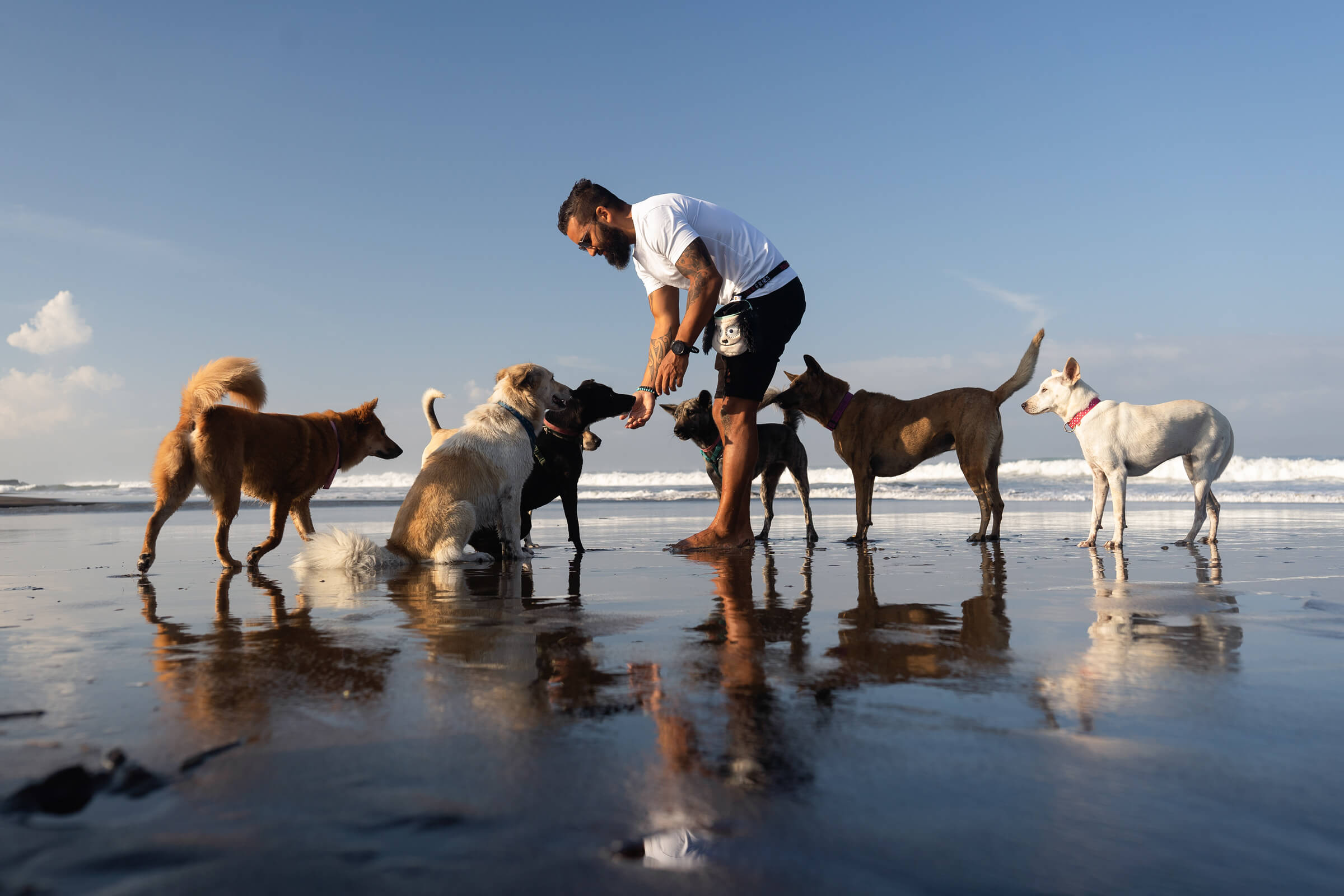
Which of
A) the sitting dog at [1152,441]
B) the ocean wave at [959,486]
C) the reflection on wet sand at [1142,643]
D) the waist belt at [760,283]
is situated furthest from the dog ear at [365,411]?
the ocean wave at [959,486]

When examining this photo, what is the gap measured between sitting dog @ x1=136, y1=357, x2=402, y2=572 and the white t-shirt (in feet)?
10.0

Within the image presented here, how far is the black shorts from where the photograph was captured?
18.1 ft

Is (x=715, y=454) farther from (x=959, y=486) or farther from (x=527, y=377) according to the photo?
(x=959, y=486)

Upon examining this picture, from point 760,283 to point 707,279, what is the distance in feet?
1.70

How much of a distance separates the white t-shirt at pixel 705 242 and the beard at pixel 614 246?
0.30 feet

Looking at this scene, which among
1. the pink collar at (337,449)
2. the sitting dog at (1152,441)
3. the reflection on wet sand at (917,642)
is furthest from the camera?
the sitting dog at (1152,441)

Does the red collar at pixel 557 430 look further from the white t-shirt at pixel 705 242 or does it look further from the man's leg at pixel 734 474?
the white t-shirt at pixel 705 242

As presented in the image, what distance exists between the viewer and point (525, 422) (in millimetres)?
6000

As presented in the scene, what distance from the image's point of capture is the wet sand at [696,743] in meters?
0.94

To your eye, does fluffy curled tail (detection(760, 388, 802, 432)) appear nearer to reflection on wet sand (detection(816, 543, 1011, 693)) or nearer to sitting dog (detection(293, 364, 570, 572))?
sitting dog (detection(293, 364, 570, 572))

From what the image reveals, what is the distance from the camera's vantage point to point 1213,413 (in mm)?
7406

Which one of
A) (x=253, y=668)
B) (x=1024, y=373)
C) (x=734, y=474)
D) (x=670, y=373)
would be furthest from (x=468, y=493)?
(x=1024, y=373)

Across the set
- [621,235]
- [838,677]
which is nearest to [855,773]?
[838,677]

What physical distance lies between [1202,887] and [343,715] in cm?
148
